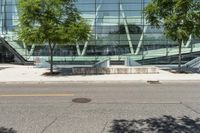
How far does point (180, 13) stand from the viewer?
22734 millimetres

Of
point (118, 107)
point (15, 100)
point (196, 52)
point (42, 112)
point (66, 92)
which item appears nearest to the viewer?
point (42, 112)

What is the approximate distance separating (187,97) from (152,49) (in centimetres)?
2717

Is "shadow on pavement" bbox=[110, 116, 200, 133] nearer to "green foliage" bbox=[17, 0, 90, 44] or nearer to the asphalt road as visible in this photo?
the asphalt road

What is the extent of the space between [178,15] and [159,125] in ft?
52.4

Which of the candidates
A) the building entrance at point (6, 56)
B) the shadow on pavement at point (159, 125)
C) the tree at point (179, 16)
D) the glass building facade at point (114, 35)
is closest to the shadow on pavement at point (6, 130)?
the shadow on pavement at point (159, 125)

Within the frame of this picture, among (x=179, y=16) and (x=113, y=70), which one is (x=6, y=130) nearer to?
(x=113, y=70)

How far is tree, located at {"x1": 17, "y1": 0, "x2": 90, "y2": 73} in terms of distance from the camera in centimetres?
2129

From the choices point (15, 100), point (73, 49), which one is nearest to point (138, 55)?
point (73, 49)

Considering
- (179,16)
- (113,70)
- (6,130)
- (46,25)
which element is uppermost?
(179,16)

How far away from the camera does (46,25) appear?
2145 cm

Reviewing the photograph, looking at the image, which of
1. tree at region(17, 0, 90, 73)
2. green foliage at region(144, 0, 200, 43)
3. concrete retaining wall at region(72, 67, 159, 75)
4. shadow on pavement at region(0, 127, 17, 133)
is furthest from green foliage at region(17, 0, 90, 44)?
shadow on pavement at region(0, 127, 17, 133)

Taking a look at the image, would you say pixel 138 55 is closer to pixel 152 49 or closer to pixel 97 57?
pixel 152 49

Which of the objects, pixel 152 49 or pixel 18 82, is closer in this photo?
pixel 18 82

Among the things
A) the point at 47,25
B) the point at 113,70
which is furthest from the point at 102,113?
the point at 113,70
